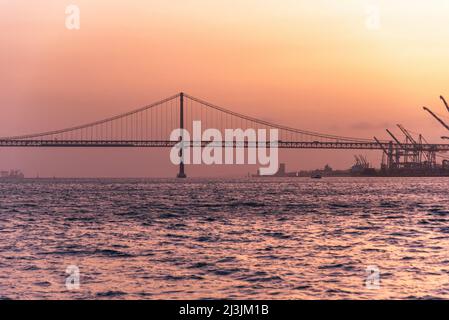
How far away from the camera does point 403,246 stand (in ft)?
72.6

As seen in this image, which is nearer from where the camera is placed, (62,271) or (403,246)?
(62,271)

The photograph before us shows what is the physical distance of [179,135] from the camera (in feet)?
432

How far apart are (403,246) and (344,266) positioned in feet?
16.6

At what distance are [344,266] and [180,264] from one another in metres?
3.71

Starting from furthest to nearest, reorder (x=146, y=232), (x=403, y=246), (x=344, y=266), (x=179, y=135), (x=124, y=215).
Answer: (x=179, y=135)
(x=124, y=215)
(x=146, y=232)
(x=403, y=246)
(x=344, y=266)

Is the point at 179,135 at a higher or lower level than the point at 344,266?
higher

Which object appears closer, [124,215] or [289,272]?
[289,272]
